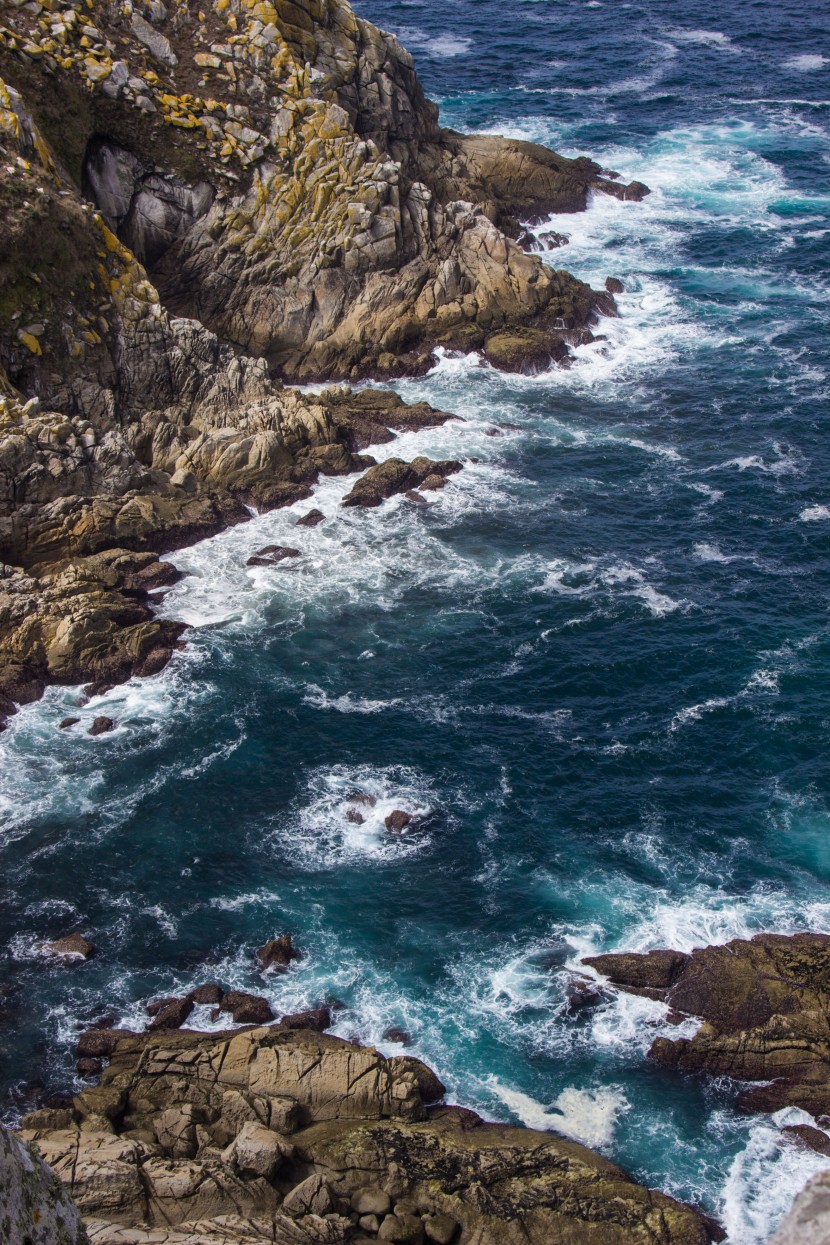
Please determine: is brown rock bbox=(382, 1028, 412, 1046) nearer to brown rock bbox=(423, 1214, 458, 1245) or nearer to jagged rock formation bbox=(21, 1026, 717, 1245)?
jagged rock formation bbox=(21, 1026, 717, 1245)

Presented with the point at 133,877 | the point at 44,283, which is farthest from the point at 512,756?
the point at 44,283

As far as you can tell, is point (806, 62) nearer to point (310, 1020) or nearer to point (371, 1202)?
point (310, 1020)

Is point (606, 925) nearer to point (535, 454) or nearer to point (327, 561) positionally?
point (327, 561)

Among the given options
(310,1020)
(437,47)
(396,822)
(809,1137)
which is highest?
(437,47)

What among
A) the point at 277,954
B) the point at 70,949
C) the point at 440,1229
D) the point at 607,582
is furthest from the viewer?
the point at 607,582

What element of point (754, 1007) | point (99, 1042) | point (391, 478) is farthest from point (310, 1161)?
point (391, 478)

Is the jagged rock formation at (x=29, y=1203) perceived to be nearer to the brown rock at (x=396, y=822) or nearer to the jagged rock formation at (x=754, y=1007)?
the jagged rock formation at (x=754, y=1007)
